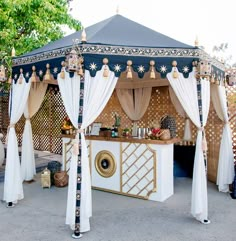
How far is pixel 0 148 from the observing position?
6.05 metres

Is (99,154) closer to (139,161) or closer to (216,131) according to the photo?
(139,161)

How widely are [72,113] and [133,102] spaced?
11.2ft

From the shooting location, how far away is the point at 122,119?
6.91m

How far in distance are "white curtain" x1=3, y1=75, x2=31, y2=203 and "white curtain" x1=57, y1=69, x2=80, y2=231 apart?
3.20 ft

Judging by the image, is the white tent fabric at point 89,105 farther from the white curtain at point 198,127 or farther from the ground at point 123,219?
the white curtain at point 198,127

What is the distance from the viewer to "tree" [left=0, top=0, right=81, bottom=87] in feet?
19.5

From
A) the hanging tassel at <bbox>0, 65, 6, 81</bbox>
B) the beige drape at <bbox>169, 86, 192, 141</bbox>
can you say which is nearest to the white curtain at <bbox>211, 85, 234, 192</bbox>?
the beige drape at <bbox>169, 86, 192, 141</bbox>

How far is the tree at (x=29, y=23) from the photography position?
19.5 feet

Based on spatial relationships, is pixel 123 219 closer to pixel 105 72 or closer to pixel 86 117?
pixel 86 117

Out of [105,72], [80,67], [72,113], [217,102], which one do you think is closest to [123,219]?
[72,113]

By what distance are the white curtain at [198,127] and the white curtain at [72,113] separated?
1214mm

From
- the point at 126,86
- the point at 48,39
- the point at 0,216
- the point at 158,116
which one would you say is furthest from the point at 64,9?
the point at 0,216

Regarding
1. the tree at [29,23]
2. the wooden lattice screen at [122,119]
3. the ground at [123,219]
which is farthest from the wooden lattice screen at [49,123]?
the ground at [123,219]

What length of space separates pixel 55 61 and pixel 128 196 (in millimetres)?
2349
